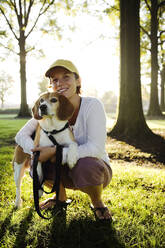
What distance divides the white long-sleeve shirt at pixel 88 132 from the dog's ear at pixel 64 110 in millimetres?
232

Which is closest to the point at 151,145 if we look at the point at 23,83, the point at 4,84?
the point at 23,83

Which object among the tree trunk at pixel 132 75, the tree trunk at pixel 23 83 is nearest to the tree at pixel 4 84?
the tree trunk at pixel 23 83

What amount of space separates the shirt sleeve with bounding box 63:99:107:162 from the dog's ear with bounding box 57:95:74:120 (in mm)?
238

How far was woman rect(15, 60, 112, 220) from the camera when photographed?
2.30m

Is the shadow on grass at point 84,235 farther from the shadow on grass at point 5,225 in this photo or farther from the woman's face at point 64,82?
the woman's face at point 64,82

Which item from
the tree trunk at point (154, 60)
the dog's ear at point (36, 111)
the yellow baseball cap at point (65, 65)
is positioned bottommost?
the dog's ear at point (36, 111)

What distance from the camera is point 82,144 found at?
2621 mm

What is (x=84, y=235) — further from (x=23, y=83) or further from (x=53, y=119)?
(x=23, y=83)

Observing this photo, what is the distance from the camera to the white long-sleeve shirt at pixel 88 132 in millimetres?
2375

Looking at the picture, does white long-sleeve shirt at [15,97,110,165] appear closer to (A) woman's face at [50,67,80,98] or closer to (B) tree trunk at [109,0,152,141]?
(A) woman's face at [50,67,80,98]

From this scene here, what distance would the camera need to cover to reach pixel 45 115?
2408 mm

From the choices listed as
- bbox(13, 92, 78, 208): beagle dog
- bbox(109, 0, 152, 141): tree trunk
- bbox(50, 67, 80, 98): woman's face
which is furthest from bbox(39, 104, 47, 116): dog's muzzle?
bbox(109, 0, 152, 141): tree trunk

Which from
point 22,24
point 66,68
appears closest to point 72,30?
point 22,24

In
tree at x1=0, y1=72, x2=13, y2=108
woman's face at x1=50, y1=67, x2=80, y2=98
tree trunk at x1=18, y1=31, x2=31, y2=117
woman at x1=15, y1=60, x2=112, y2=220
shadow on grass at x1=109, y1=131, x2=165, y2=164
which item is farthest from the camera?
tree at x1=0, y1=72, x2=13, y2=108
